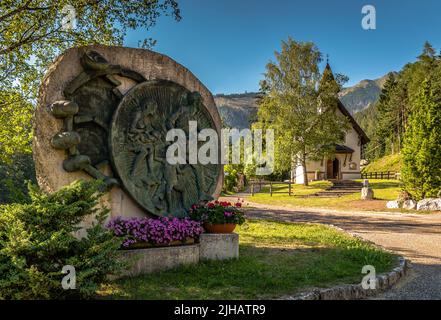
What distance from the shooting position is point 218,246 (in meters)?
7.88

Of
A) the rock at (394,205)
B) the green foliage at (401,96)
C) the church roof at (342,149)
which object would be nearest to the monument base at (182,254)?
the rock at (394,205)

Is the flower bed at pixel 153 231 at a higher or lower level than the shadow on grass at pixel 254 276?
higher

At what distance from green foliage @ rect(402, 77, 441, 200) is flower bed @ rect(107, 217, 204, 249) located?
1900 centimetres

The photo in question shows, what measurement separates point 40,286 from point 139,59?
520 centimetres

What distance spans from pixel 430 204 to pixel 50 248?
68.7 ft

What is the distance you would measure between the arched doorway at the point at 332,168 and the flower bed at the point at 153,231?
1619 inches

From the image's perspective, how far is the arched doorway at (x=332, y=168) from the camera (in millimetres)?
46344

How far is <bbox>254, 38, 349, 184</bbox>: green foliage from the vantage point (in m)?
35.8

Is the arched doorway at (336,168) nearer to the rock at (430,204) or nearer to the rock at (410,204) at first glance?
the rock at (410,204)

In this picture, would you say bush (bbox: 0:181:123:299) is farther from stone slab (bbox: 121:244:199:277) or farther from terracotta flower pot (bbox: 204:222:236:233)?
terracotta flower pot (bbox: 204:222:236:233)

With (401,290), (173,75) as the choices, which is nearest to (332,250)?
(401,290)

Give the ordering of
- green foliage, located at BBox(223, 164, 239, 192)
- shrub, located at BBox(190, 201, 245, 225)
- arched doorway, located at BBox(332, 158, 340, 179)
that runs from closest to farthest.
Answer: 1. shrub, located at BBox(190, 201, 245, 225)
2. green foliage, located at BBox(223, 164, 239, 192)
3. arched doorway, located at BBox(332, 158, 340, 179)

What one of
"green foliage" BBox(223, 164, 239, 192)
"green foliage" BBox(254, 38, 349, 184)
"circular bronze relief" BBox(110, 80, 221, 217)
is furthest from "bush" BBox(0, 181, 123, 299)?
"green foliage" BBox(223, 164, 239, 192)
